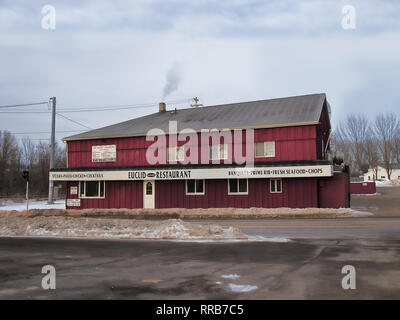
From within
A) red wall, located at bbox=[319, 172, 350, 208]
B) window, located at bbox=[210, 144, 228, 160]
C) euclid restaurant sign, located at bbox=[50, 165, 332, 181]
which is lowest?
red wall, located at bbox=[319, 172, 350, 208]

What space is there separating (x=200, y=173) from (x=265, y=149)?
494 cm

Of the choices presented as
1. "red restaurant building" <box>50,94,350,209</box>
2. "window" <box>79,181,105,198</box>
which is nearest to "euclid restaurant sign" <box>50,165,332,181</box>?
"red restaurant building" <box>50,94,350,209</box>

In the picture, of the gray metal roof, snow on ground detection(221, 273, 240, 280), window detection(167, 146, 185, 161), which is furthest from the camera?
window detection(167, 146, 185, 161)

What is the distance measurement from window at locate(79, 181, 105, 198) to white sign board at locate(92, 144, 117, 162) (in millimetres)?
2090

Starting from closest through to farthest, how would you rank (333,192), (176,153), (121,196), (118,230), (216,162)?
(118,230) < (333,192) < (216,162) < (176,153) < (121,196)

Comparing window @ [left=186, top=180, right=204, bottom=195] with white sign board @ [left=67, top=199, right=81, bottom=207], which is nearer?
window @ [left=186, top=180, right=204, bottom=195]

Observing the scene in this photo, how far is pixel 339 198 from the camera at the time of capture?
26.6 meters

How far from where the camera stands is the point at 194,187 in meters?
29.7

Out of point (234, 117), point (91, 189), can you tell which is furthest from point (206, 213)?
point (91, 189)

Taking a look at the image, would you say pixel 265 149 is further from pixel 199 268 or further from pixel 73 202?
pixel 199 268

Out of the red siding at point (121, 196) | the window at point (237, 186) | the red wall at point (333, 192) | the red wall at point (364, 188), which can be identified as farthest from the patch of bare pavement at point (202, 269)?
the red wall at point (364, 188)

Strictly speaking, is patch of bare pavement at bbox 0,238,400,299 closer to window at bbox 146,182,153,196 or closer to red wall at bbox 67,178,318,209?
red wall at bbox 67,178,318,209

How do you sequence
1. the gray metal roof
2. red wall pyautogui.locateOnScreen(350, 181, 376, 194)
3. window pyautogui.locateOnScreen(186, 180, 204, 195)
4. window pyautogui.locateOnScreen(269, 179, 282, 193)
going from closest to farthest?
window pyautogui.locateOnScreen(269, 179, 282, 193)
the gray metal roof
window pyautogui.locateOnScreen(186, 180, 204, 195)
red wall pyautogui.locateOnScreen(350, 181, 376, 194)

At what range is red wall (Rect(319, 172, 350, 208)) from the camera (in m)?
26.6
